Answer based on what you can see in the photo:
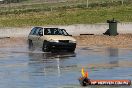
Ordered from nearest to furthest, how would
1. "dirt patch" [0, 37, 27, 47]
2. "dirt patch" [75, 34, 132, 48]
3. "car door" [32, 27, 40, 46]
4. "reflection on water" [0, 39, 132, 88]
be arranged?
"reflection on water" [0, 39, 132, 88]
"car door" [32, 27, 40, 46]
"dirt patch" [75, 34, 132, 48]
"dirt patch" [0, 37, 27, 47]

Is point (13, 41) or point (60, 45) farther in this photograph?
point (13, 41)

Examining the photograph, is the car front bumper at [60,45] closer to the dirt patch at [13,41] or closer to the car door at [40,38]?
the car door at [40,38]

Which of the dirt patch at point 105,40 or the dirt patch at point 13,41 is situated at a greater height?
the dirt patch at point 105,40

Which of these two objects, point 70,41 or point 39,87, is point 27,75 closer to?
point 39,87

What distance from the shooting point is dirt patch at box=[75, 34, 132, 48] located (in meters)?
37.0

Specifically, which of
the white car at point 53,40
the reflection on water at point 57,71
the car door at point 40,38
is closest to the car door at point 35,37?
the white car at point 53,40

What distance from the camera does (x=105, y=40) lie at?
1550 inches

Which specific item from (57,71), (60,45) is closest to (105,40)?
(60,45)

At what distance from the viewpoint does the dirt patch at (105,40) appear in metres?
37.0

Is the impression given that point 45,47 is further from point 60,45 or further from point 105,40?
point 105,40

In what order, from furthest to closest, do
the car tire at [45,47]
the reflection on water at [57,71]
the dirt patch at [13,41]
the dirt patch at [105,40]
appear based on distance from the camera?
the dirt patch at [13,41], the dirt patch at [105,40], the car tire at [45,47], the reflection on water at [57,71]

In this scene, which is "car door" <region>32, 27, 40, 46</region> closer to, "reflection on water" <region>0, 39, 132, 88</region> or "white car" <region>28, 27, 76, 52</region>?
"white car" <region>28, 27, 76, 52</region>

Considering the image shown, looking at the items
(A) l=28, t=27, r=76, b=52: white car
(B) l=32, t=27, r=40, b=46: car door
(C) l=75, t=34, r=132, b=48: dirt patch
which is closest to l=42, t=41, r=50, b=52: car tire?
(A) l=28, t=27, r=76, b=52: white car

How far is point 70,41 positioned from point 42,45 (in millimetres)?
1784
